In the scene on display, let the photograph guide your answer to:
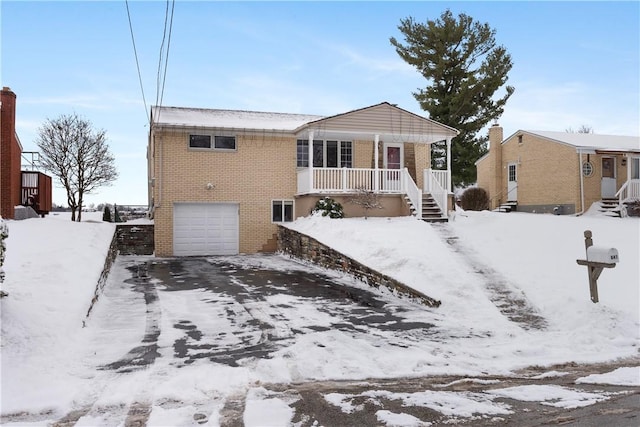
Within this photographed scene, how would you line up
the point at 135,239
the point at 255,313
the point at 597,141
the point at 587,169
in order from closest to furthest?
the point at 255,313, the point at 135,239, the point at 587,169, the point at 597,141

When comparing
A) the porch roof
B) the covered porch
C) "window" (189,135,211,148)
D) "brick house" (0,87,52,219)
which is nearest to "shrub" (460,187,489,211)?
the covered porch

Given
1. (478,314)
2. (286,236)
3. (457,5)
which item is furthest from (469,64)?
(478,314)

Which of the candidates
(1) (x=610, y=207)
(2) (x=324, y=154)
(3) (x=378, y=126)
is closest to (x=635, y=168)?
(1) (x=610, y=207)

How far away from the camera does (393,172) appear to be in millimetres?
18688

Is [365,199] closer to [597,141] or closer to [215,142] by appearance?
[215,142]

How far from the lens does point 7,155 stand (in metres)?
16.8

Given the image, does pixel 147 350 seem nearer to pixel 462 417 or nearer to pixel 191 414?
pixel 191 414

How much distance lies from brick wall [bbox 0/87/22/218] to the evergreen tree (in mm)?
21386

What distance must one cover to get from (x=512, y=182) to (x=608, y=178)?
205 inches

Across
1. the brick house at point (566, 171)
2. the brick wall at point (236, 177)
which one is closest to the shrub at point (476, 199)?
the brick house at point (566, 171)

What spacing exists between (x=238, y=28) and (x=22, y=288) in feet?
28.9

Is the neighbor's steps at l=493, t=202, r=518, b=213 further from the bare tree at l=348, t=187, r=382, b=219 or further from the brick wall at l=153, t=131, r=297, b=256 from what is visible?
the brick wall at l=153, t=131, r=297, b=256

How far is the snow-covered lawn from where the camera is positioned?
4.65 meters

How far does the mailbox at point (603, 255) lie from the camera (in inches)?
301
